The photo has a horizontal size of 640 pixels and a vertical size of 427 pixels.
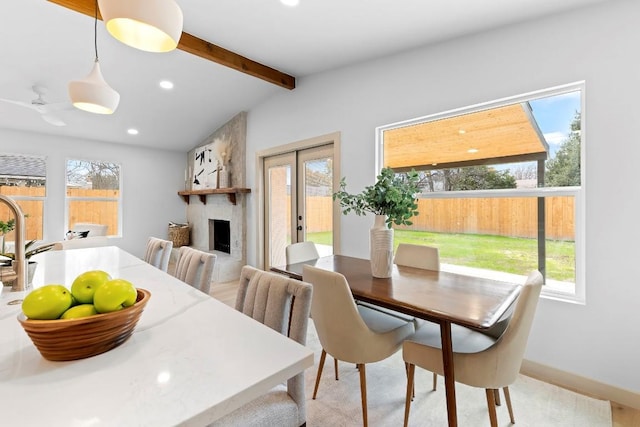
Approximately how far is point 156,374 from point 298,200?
334 centimetres

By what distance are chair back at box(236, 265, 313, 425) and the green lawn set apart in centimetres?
190

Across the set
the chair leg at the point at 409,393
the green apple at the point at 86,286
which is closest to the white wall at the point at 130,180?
the green apple at the point at 86,286

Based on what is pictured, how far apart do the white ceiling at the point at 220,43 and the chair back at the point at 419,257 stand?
1733 mm

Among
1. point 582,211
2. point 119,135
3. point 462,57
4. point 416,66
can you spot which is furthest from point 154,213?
point 582,211

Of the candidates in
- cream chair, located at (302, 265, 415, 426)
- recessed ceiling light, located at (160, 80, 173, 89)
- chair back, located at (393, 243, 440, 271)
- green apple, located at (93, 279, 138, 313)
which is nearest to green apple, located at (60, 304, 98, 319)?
green apple, located at (93, 279, 138, 313)

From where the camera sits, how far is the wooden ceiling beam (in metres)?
2.32

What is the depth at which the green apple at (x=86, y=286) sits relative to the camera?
773 mm

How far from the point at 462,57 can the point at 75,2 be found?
10.1ft

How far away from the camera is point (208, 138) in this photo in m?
5.40

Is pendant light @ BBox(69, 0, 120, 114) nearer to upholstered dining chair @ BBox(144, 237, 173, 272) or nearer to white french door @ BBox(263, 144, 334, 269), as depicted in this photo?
upholstered dining chair @ BBox(144, 237, 173, 272)

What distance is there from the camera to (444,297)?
4.90 feet

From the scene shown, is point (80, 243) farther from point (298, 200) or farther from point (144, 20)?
point (144, 20)

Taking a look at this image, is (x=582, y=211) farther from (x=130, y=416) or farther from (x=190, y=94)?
(x=190, y=94)

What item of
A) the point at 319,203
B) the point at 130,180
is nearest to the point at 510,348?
the point at 319,203
